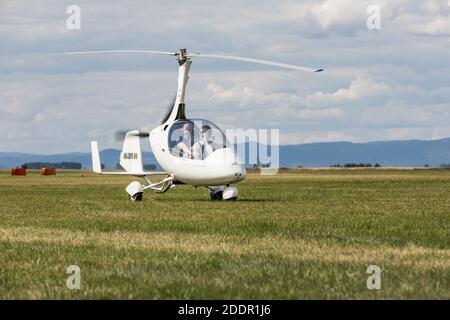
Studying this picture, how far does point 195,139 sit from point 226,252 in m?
15.6

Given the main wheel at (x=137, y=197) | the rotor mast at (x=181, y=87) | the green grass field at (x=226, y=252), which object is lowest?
the green grass field at (x=226, y=252)

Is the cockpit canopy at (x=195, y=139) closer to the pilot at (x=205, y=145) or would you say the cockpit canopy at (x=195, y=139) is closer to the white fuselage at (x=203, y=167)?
the pilot at (x=205, y=145)

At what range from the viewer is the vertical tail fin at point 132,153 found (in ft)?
112

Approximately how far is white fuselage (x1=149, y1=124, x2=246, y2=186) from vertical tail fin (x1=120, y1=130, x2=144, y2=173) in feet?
6.06

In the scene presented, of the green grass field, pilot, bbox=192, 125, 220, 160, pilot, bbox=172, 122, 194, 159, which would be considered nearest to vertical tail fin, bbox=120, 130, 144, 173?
pilot, bbox=172, 122, 194, 159

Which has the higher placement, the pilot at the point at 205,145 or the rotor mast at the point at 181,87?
the rotor mast at the point at 181,87

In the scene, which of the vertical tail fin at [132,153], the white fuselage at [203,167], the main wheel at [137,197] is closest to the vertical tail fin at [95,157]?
the vertical tail fin at [132,153]

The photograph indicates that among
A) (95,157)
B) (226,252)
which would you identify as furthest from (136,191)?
(226,252)

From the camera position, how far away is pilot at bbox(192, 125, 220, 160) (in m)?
30.7

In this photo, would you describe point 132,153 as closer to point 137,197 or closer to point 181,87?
point 137,197

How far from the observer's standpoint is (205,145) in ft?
101

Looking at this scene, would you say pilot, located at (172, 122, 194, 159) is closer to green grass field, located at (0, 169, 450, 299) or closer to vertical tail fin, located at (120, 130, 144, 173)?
vertical tail fin, located at (120, 130, 144, 173)

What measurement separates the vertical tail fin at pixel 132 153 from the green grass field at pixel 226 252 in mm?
7034
